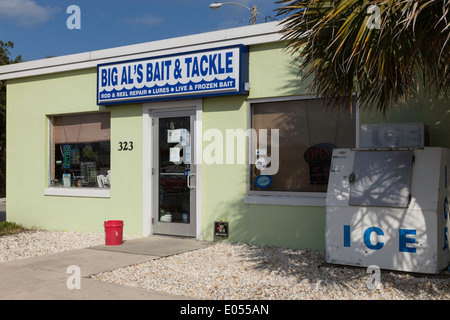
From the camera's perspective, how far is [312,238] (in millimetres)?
7172

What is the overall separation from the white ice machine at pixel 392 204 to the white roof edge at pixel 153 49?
215cm

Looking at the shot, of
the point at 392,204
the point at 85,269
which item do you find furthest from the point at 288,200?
the point at 85,269

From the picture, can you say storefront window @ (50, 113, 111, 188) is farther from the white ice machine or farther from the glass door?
the white ice machine

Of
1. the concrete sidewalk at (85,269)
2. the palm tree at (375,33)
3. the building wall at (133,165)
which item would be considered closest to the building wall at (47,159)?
the building wall at (133,165)

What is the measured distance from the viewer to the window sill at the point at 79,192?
927cm

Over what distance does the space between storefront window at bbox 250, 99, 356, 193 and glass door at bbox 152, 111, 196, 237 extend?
1.21 metres

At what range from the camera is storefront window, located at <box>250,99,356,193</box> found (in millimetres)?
7250

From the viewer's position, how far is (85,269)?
605 centimetres

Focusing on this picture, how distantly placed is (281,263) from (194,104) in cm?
328

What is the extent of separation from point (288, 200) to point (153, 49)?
3.62 metres

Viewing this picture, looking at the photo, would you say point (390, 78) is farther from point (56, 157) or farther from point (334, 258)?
point (56, 157)

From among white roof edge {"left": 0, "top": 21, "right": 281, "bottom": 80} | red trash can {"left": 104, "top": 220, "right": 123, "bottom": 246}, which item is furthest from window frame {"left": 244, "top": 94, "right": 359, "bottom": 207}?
red trash can {"left": 104, "top": 220, "right": 123, "bottom": 246}

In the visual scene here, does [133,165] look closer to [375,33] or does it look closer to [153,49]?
[153,49]
